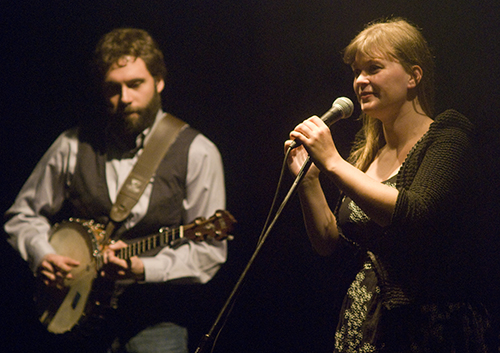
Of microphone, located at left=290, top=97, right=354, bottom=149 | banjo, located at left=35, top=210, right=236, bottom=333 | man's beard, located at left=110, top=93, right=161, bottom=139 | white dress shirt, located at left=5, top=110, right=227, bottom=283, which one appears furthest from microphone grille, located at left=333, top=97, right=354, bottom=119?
man's beard, located at left=110, top=93, right=161, bottom=139

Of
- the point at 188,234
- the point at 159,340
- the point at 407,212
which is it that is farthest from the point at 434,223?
the point at 159,340

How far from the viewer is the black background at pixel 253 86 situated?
189 centimetres

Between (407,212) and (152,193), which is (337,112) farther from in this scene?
(152,193)

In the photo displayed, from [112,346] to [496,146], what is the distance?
5.79ft

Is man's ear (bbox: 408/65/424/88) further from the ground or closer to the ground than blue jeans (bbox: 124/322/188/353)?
further from the ground

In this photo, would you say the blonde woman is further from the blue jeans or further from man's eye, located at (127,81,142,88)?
man's eye, located at (127,81,142,88)

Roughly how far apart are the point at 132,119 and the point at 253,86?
0.64m

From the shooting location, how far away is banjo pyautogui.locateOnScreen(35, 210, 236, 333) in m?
2.04

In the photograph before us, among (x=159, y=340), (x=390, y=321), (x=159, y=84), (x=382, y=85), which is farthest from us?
(x=159, y=84)

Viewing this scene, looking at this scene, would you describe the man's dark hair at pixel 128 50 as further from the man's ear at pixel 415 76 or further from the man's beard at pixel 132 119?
the man's ear at pixel 415 76

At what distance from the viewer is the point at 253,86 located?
240 cm

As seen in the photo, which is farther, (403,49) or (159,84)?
(159,84)

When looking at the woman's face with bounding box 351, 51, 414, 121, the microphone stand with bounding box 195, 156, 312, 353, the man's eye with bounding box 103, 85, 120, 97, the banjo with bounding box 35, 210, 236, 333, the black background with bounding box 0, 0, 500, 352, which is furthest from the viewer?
the man's eye with bounding box 103, 85, 120, 97

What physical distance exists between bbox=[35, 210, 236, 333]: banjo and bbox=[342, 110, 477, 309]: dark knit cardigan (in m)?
0.91
